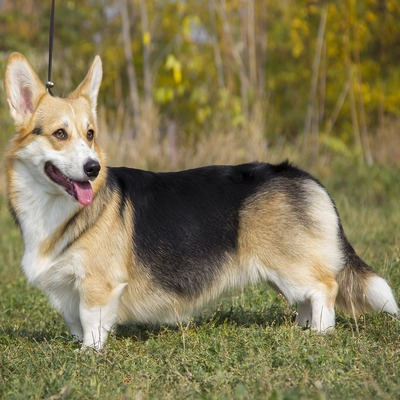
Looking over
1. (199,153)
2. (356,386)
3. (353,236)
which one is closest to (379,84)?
(199,153)

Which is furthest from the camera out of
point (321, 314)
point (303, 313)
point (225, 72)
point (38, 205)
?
point (225, 72)

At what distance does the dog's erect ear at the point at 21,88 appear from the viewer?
3797 mm

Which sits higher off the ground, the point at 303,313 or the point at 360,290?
the point at 360,290

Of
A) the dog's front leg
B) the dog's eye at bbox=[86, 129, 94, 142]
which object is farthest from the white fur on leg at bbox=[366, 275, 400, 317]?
the dog's eye at bbox=[86, 129, 94, 142]

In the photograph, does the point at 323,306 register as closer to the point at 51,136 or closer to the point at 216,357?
the point at 216,357

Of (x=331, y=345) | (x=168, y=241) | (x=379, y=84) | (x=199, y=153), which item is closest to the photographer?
(x=331, y=345)

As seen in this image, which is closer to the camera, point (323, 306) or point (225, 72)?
point (323, 306)

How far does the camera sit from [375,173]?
9812mm

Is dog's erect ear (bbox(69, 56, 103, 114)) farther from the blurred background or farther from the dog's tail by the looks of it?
the blurred background

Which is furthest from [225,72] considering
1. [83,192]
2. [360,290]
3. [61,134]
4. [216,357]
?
[216,357]

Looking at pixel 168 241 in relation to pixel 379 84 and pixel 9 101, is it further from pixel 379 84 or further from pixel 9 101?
pixel 379 84

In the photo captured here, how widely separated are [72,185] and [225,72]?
725 centimetres

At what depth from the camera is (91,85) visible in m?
4.14

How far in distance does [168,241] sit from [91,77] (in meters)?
1.14
